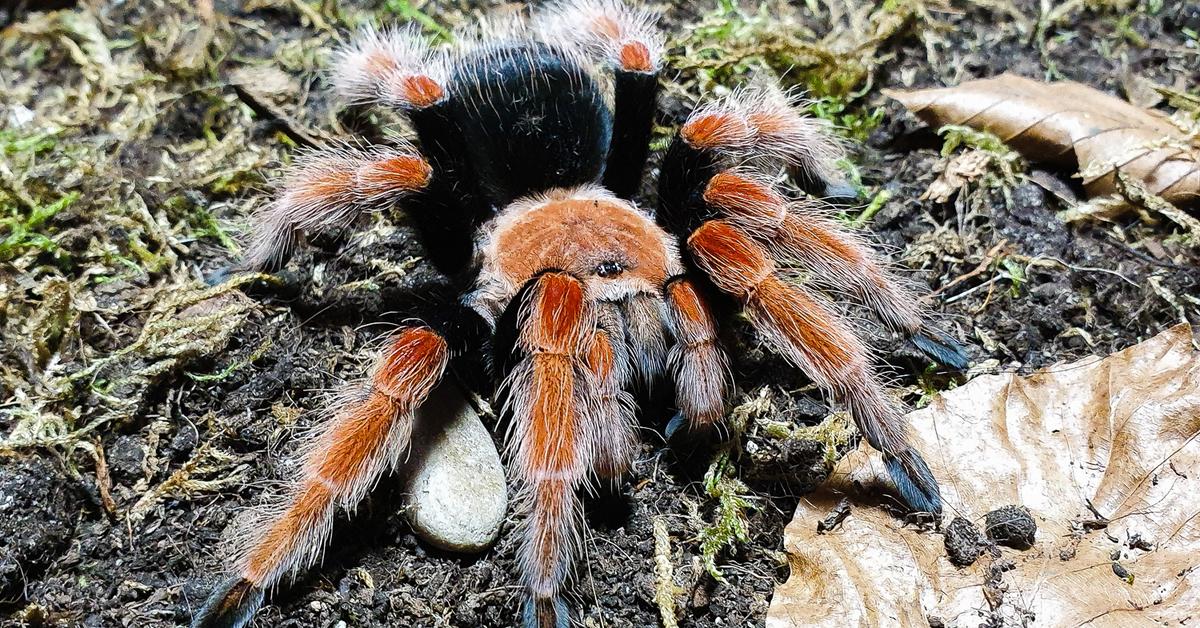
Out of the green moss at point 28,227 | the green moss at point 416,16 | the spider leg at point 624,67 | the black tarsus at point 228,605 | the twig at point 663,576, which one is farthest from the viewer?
the green moss at point 416,16

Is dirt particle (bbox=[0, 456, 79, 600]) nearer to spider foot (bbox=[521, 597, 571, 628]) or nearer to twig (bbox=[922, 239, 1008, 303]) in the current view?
spider foot (bbox=[521, 597, 571, 628])

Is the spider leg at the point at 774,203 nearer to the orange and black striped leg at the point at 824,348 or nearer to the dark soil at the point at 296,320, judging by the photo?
the orange and black striped leg at the point at 824,348

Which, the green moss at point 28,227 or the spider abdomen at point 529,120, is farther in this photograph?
the green moss at point 28,227

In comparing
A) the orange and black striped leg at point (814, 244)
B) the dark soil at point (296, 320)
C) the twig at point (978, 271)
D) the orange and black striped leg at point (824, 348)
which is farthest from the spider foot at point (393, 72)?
the twig at point (978, 271)

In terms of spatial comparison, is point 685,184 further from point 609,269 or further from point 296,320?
point 296,320

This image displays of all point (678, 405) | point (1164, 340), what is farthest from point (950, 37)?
point (678, 405)

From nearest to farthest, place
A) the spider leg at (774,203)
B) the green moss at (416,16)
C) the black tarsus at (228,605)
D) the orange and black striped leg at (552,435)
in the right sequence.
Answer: the orange and black striped leg at (552,435), the black tarsus at (228,605), the spider leg at (774,203), the green moss at (416,16)
